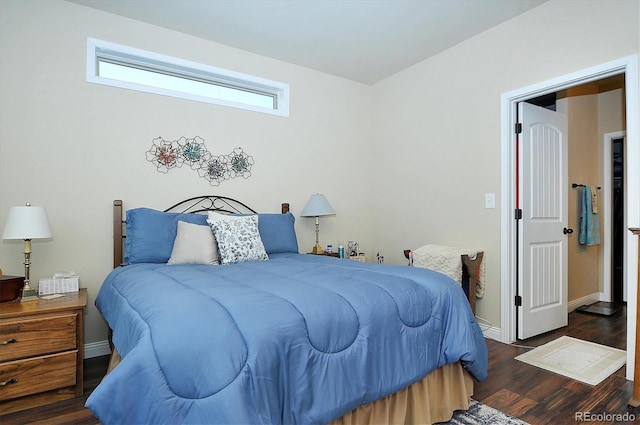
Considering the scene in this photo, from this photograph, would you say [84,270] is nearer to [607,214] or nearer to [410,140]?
[410,140]

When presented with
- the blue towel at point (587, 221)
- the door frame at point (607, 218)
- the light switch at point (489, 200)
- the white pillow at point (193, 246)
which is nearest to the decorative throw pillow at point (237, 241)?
the white pillow at point (193, 246)

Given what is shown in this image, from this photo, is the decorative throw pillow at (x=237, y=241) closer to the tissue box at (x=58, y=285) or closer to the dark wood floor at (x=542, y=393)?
the tissue box at (x=58, y=285)

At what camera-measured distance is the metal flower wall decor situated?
10.3 feet

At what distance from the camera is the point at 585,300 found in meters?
4.35

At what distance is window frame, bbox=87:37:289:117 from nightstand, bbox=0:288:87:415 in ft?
5.95

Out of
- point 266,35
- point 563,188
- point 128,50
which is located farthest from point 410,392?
point 128,50

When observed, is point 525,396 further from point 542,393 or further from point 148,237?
point 148,237

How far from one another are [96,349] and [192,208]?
136cm

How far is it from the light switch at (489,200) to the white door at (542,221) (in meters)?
0.21

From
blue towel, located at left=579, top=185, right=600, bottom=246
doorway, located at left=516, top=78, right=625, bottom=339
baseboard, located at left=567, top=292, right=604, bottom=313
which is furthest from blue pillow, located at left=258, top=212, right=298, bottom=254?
blue towel, located at left=579, top=185, right=600, bottom=246

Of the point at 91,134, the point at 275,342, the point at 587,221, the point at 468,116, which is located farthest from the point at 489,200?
the point at 91,134

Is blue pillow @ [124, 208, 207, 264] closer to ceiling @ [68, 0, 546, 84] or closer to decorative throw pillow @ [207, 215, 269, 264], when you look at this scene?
decorative throw pillow @ [207, 215, 269, 264]

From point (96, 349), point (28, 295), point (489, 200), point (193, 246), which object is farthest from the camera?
point (489, 200)

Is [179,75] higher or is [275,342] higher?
[179,75]
